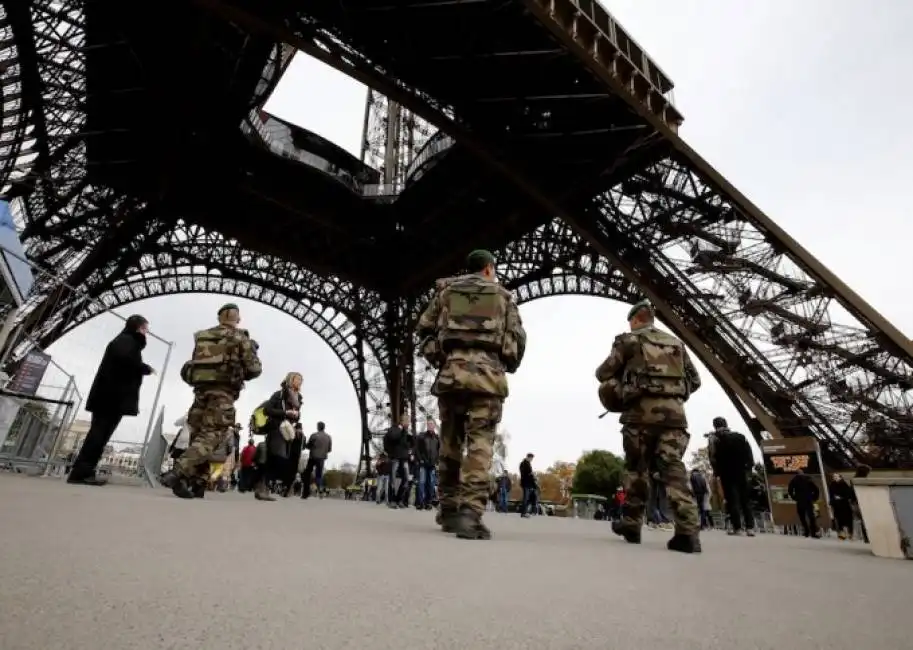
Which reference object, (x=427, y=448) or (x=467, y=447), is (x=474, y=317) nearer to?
(x=467, y=447)

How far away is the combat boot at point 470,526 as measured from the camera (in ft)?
10.7

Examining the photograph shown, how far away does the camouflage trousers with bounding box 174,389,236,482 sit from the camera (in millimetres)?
4934

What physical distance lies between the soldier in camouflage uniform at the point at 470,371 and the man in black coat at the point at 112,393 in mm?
3750

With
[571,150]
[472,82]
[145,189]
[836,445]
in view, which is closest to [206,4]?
[472,82]

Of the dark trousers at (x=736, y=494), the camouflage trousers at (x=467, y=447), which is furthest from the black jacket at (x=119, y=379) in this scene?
the dark trousers at (x=736, y=494)

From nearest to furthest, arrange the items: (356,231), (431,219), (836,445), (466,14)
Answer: (466,14), (836,445), (431,219), (356,231)

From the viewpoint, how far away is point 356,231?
76.2 ft

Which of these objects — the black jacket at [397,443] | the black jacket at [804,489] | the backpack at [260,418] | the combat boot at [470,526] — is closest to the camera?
the combat boot at [470,526]

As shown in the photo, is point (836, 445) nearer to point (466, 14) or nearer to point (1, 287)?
point (466, 14)

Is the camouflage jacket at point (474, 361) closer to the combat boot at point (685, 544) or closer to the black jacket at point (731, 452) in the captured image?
the combat boot at point (685, 544)

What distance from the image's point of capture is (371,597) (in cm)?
138

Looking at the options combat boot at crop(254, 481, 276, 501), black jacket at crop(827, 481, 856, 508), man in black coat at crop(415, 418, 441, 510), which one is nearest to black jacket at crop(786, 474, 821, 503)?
black jacket at crop(827, 481, 856, 508)

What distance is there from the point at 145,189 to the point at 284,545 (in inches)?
827

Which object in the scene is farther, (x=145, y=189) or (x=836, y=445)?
(x=145, y=189)
